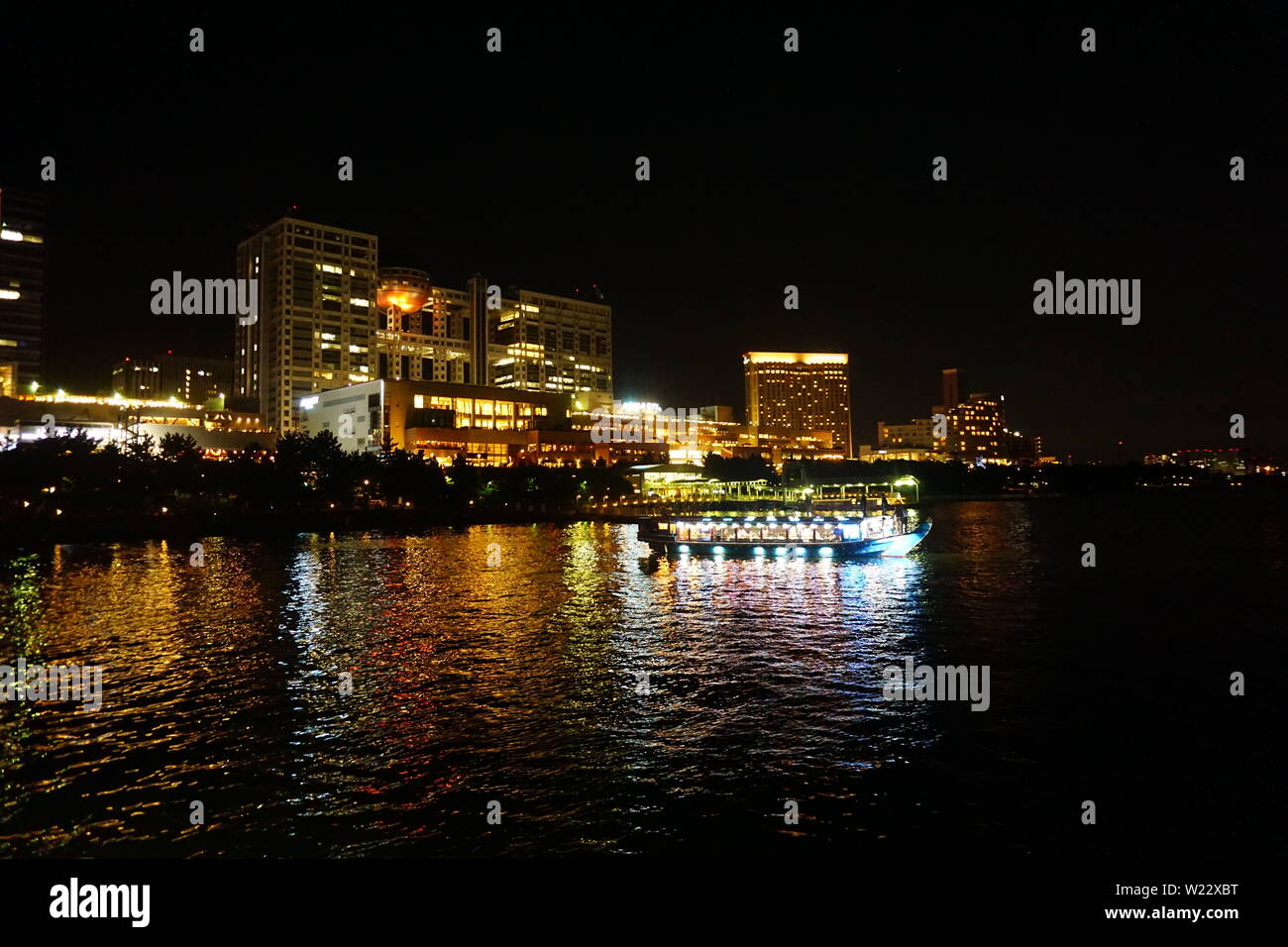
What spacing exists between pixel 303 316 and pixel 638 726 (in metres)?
188

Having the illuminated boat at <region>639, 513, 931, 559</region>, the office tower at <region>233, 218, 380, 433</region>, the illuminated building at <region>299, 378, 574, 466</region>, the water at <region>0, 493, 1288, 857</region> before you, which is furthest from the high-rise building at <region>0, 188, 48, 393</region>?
the illuminated boat at <region>639, 513, 931, 559</region>

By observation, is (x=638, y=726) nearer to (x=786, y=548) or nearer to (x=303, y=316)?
(x=786, y=548)

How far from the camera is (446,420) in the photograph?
164 metres

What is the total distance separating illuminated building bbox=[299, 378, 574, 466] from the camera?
160 meters

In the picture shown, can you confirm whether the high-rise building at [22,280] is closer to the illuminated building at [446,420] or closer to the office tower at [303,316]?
the office tower at [303,316]

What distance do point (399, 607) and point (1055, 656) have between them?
29753 millimetres

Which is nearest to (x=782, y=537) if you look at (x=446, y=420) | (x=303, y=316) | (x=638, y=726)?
(x=638, y=726)

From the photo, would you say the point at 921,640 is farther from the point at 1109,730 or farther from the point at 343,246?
the point at 343,246

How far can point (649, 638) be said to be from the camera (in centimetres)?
3209

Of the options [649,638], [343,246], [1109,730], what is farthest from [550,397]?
[1109,730]

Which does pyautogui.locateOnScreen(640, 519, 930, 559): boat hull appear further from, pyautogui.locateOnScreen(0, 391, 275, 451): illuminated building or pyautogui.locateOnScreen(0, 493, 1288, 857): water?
pyautogui.locateOnScreen(0, 391, 275, 451): illuminated building

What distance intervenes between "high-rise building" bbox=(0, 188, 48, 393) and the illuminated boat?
17466 centimetres
